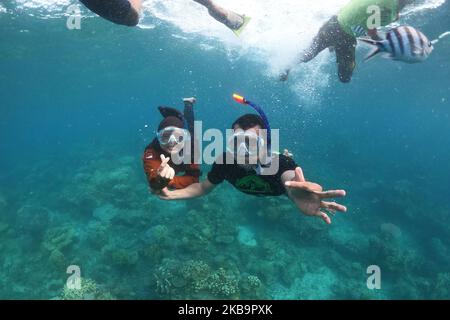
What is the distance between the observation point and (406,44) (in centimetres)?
364

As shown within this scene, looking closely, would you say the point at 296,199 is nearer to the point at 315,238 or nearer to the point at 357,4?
the point at 357,4

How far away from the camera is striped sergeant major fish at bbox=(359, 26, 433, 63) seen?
3637mm

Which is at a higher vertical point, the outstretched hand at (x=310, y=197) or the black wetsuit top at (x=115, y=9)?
the black wetsuit top at (x=115, y=9)

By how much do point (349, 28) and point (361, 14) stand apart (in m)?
0.52

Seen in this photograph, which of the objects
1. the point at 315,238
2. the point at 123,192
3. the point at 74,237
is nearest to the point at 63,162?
the point at 123,192

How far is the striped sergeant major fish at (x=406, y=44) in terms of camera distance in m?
3.64

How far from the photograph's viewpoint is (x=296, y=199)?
369 centimetres

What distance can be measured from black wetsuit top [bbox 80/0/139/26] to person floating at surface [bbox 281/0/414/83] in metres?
3.18

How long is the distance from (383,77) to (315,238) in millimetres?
35930

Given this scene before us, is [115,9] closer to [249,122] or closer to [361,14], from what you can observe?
[249,122]

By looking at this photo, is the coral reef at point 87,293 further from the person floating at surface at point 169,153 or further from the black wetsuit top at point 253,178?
the black wetsuit top at point 253,178

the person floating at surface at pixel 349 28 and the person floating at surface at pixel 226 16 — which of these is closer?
the person floating at surface at pixel 226 16

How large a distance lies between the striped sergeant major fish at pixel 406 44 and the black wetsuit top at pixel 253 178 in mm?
1789

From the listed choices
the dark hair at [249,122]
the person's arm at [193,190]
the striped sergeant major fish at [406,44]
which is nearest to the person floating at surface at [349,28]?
the striped sergeant major fish at [406,44]
